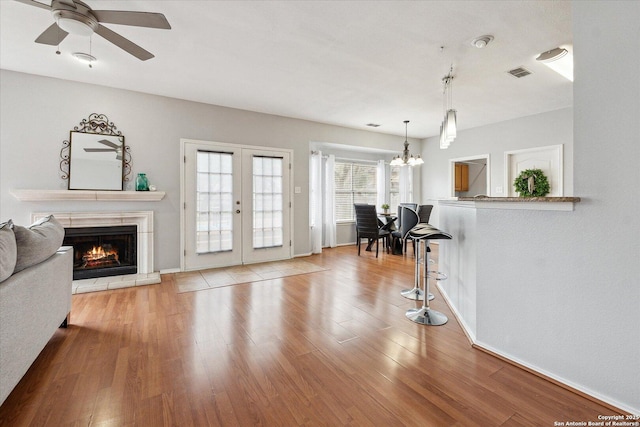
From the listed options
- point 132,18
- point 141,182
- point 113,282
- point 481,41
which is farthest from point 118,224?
point 481,41

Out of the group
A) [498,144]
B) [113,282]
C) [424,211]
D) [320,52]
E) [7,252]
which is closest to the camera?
[7,252]

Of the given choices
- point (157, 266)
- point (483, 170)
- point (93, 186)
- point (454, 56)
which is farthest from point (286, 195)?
point (483, 170)

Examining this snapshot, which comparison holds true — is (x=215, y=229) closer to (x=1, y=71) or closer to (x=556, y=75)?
(x=1, y=71)

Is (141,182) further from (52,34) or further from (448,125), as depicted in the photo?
(448,125)

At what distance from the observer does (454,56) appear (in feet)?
10.2

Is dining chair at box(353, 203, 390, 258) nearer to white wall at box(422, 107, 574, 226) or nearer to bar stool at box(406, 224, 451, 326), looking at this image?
white wall at box(422, 107, 574, 226)

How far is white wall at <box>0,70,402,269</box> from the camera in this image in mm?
3504

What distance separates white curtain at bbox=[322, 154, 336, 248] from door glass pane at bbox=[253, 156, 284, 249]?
4.73 ft

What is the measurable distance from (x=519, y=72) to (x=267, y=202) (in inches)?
162

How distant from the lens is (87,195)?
3.73 meters

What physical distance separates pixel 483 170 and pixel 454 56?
549 centimetres

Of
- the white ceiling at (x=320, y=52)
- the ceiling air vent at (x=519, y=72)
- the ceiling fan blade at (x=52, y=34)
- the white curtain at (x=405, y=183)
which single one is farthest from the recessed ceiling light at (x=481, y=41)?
the white curtain at (x=405, y=183)

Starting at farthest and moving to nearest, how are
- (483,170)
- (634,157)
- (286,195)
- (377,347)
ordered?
(483,170)
(286,195)
(377,347)
(634,157)

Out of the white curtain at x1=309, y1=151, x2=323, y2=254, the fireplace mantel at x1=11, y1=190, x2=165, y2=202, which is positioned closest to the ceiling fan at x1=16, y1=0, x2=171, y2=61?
the fireplace mantel at x1=11, y1=190, x2=165, y2=202
